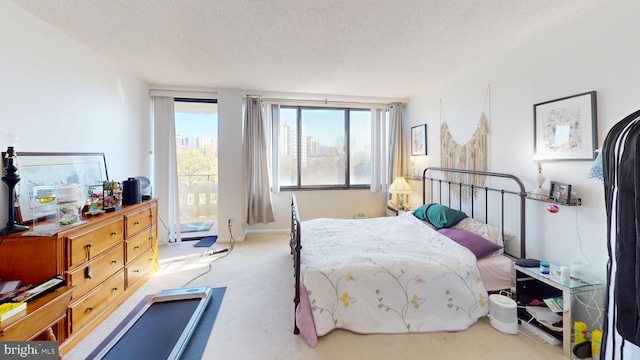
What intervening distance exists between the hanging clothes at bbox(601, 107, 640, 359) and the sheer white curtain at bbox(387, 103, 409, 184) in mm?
3400

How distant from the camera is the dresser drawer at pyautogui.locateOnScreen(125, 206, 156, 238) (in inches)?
101

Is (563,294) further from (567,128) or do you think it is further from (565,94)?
(565,94)

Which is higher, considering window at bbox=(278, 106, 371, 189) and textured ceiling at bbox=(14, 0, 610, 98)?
textured ceiling at bbox=(14, 0, 610, 98)

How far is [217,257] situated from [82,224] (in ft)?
5.96

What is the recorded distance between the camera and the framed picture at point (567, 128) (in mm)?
1896

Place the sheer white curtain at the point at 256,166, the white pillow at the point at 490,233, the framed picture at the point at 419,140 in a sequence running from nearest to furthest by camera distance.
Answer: the white pillow at the point at 490,233 → the framed picture at the point at 419,140 → the sheer white curtain at the point at 256,166

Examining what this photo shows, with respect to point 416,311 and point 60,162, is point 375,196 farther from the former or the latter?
point 60,162

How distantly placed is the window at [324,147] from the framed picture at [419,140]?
829 mm

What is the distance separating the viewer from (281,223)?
15.5 ft

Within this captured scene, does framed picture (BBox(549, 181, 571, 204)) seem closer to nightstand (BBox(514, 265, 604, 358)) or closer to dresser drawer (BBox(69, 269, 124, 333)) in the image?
nightstand (BBox(514, 265, 604, 358))

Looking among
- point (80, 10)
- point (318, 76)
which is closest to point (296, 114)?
point (318, 76)

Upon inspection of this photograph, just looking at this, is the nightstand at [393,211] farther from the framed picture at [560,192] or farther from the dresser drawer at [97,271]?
the dresser drawer at [97,271]

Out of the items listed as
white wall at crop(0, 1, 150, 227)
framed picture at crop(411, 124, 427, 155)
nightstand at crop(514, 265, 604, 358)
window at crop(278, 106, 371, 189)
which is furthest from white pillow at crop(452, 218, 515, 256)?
white wall at crop(0, 1, 150, 227)

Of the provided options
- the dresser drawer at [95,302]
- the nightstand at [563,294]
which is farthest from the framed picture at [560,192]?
the dresser drawer at [95,302]
